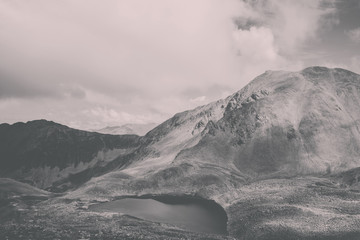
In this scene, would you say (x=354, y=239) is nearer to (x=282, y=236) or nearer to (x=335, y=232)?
(x=335, y=232)

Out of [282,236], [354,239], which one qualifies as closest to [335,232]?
[354,239]

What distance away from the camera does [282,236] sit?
200 metres

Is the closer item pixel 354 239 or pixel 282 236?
pixel 354 239

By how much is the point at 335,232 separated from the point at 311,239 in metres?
15.7

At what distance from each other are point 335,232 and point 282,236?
1106 inches

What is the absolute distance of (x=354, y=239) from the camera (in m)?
187

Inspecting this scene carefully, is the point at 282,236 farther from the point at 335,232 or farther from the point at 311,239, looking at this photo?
the point at 335,232

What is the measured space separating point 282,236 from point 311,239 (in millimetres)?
14790

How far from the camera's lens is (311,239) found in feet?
634

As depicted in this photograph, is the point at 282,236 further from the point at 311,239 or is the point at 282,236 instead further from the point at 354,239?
the point at 354,239

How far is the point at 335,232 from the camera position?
198 metres
